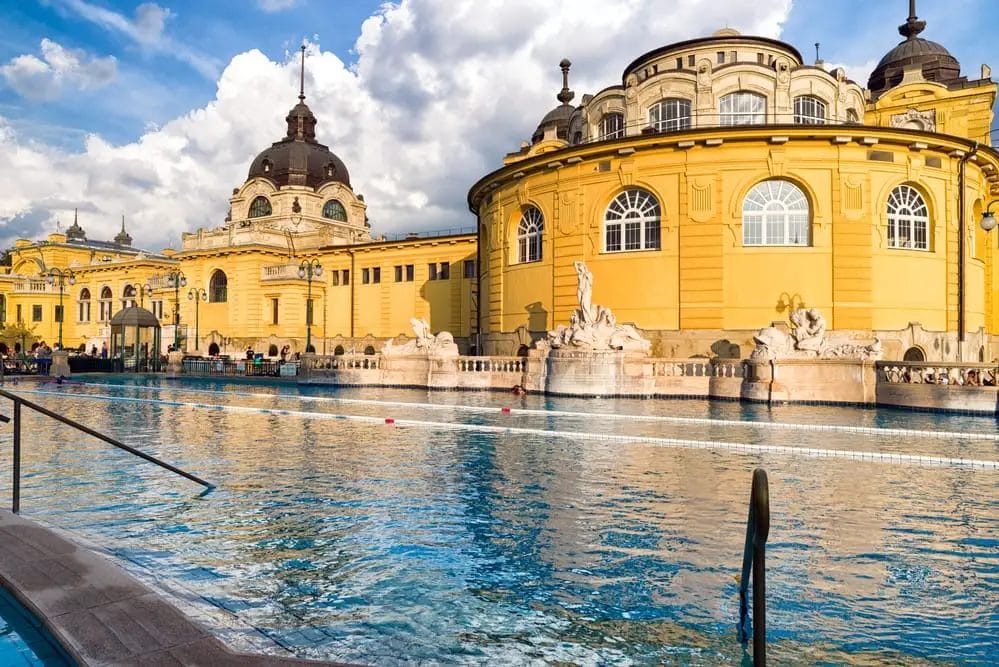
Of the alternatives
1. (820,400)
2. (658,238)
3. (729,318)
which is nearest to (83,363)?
(658,238)

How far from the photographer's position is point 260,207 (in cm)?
5822

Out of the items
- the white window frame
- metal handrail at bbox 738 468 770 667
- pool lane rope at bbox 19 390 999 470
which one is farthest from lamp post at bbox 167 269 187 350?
metal handrail at bbox 738 468 770 667

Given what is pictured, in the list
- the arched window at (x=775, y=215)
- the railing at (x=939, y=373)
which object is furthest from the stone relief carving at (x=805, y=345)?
the arched window at (x=775, y=215)

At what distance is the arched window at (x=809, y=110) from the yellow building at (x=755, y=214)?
0.21 ft

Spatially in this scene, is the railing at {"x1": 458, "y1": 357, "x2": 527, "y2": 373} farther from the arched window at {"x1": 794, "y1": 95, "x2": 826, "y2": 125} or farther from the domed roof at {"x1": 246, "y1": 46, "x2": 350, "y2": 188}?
the domed roof at {"x1": 246, "y1": 46, "x2": 350, "y2": 188}

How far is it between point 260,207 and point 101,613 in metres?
58.7

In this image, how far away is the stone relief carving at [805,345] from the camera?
20859 mm

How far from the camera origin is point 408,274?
166ft

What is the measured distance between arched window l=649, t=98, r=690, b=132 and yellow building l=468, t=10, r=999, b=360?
61mm

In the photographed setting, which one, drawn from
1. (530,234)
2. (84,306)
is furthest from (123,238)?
(530,234)

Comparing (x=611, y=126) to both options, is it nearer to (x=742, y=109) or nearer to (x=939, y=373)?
(x=742, y=109)

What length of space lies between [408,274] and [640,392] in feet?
102

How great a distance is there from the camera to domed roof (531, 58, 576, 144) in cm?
4732

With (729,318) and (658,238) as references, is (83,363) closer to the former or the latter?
(658,238)
